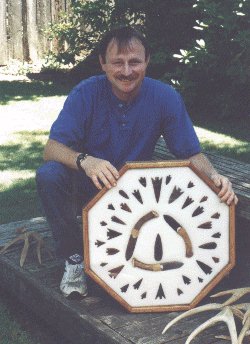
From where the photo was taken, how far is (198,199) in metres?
3.19

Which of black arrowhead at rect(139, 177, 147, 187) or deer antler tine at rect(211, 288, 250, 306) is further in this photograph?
black arrowhead at rect(139, 177, 147, 187)

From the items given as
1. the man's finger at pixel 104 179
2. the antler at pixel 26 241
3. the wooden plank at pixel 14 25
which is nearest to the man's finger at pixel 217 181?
the man's finger at pixel 104 179

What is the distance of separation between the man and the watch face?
8.6 inches

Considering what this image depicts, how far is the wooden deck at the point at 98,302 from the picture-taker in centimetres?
296

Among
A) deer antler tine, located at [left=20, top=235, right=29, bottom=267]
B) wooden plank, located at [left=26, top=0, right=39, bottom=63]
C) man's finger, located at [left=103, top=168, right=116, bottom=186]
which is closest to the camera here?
man's finger, located at [left=103, top=168, right=116, bottom=186]

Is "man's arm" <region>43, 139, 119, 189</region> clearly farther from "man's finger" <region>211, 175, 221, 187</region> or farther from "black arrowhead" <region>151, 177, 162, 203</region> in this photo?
"man's finger" <region>211, 175, 221, 187</region>

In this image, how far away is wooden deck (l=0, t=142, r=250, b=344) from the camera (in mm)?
2965

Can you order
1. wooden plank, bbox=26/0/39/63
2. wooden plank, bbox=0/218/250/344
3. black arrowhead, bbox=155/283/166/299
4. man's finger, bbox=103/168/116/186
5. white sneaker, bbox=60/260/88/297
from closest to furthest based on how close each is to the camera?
wooden plank, bbox=0/218/250/344 < man's finger, bbox=103/168/116/186 < black arrowhead, bbox=155/283/166/299 < white sneaker, bbox=60/260/88/297 < wooden plank, bbox=26/0/39/63

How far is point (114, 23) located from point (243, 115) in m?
2.52

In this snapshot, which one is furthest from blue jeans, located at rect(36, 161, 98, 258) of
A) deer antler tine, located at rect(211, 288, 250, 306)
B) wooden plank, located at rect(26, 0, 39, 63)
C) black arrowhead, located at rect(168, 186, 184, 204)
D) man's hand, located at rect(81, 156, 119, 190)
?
wooden plank, located at rect(26, 0, 39, 63)

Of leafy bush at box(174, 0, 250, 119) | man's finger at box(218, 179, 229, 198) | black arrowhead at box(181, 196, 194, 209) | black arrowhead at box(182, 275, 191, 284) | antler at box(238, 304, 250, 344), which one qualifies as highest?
man's finger at box(218, 179, 229, 198)

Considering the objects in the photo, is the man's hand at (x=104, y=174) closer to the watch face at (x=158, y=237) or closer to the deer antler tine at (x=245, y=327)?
the watch face at (x=158, y=237)

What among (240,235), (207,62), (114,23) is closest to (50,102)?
Result: (114,23)

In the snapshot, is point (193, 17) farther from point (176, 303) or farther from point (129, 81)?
point (176, 303)
